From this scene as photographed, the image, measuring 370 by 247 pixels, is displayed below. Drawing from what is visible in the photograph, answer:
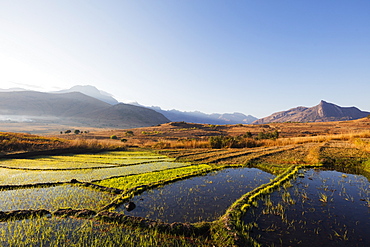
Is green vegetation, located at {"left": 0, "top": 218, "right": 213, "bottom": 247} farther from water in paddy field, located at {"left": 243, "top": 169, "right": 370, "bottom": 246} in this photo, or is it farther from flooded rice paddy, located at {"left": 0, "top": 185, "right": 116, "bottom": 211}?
water in paddy field, located at {"left": 243, "top": 169, "right": 370, "bottom": 246}

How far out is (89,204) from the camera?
6750 mm

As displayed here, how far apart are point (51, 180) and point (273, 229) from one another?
1097 cm

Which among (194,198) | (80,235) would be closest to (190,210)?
(194,198)

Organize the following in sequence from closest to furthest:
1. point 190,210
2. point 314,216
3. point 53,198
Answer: point 314,216 < point 190,210 < point 53,198

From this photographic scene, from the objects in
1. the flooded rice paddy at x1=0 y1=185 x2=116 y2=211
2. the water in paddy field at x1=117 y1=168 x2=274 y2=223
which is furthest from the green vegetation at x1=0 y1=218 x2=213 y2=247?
the flooded rice paddy at x1=0 y1=185 x2=116 y2=211

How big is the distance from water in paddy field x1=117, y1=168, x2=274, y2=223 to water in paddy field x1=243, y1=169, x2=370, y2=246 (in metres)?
1.24

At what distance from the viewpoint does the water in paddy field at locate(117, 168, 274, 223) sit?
19.7ft

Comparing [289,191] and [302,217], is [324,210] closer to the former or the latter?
[302,217]

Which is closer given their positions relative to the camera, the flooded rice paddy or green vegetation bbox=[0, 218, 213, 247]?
green vegetation bbox=[0, 218, 213, 247]

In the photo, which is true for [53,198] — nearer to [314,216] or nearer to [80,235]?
[80,235]

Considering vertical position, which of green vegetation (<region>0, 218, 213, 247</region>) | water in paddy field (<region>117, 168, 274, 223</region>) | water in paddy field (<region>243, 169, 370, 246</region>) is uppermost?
water in paddy field (<region>243, 169, 370, 246</region>)

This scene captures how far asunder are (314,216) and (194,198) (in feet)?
13.5

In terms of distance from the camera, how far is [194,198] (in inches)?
291

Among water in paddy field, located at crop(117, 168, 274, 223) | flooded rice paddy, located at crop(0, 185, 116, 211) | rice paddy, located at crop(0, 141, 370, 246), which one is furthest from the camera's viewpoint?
flooded rice paddy, located at crop(0, 185, 116, 211)
